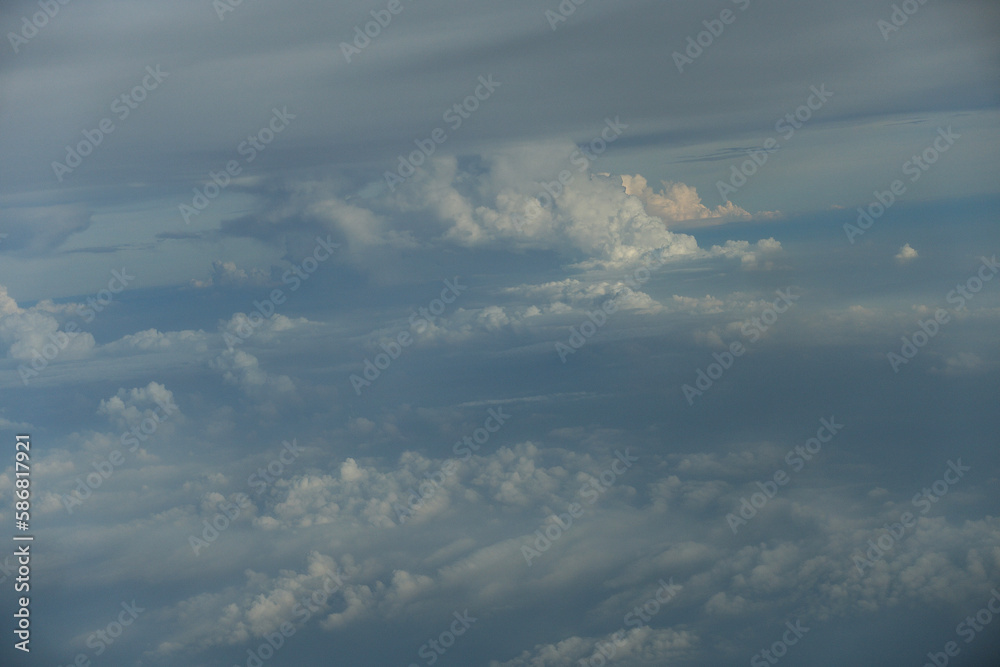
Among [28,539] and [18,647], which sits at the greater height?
[28,539]

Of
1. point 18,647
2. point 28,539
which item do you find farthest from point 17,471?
point 18,647

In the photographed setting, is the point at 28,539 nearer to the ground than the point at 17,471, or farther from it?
nearer to the ground

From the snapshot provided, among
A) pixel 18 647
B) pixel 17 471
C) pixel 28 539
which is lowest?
pixel 18 647

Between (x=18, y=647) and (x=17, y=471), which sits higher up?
(x=17, y=471)

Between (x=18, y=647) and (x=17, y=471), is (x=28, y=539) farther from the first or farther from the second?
(x=18, y=647)
